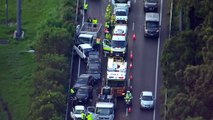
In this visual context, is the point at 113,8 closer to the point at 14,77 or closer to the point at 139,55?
the point at 139,55

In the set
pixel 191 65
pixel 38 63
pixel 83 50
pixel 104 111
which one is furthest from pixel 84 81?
pixel 191 65

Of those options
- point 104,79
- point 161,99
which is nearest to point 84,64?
point 104,79

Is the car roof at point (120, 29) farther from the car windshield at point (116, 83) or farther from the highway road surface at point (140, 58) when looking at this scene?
the car windshield at point (116, 83)

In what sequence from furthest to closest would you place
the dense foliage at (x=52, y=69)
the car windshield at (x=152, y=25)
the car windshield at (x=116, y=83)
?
the car windshield at (x=152, y=25)
the car windshield at (x=116, y=83)
the dense foliage at (x=52, y=69)

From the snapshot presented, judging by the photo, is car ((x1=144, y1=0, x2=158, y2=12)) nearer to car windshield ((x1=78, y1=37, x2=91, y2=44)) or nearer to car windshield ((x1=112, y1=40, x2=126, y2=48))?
car windshield ((x1=112, y1=40, x2=126, y2=48))

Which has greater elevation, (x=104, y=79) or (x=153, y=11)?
(x=153, y=11)

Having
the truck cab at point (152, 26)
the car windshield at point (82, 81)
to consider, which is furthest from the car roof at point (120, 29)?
the car windshield at point (82, 81)
